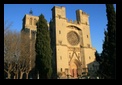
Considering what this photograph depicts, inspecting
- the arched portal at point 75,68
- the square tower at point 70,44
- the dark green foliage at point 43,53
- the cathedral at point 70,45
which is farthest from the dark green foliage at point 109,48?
the arched portal at point 75,68

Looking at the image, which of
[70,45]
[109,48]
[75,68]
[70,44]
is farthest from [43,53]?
[75,68]

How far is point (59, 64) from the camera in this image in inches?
1363

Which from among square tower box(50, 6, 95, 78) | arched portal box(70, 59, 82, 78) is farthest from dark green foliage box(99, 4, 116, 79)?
arched portal box(70, 59, 82, 78)

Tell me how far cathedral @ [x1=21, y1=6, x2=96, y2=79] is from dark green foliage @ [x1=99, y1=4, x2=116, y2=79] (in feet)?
58.4

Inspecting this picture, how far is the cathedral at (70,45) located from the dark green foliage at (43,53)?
914cm

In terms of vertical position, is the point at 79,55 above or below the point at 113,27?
below

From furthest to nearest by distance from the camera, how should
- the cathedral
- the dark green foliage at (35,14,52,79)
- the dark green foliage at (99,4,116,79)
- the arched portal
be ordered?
the arched portal → the cathedral → the dark green foliage at (35,14,52,79) → the dark green foliage at (99,4,116,79)

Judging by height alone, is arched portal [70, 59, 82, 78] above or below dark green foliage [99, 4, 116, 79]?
below

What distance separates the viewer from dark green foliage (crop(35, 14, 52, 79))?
2417 cm

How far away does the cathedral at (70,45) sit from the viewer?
35.5m

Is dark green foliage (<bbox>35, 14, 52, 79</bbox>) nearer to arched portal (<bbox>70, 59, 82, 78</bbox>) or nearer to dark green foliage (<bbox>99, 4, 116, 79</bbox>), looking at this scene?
dark green foliage (<bbox>99, 4, 116, 79</bbox>)
